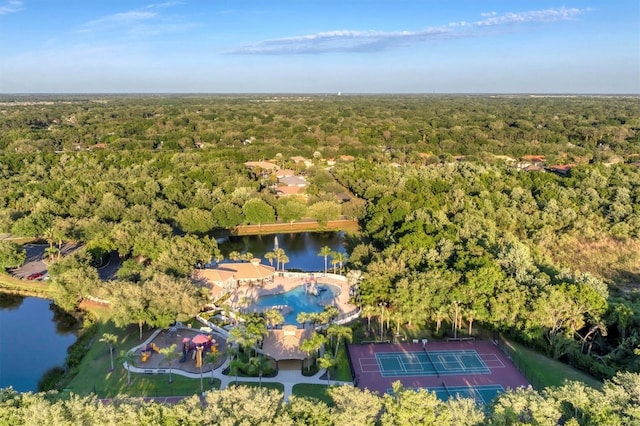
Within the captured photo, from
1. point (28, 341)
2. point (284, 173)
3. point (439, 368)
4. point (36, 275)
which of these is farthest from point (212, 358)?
point (284, 173)

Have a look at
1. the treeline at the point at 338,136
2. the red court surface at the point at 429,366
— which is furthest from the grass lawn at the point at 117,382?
the treeline at the point at 338,136

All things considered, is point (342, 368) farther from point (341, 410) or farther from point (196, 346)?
point (196, 346)

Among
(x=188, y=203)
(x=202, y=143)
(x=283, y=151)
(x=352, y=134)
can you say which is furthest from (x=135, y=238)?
(x=352, y=134)

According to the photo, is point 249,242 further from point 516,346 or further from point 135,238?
point 516,346

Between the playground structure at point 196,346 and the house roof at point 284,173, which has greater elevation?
the house roof at point 284,173

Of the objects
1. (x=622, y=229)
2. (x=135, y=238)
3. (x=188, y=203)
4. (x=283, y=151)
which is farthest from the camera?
(x=283, y=151)

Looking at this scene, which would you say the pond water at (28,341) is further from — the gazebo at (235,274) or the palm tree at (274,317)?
the palm tree at (274,317)
